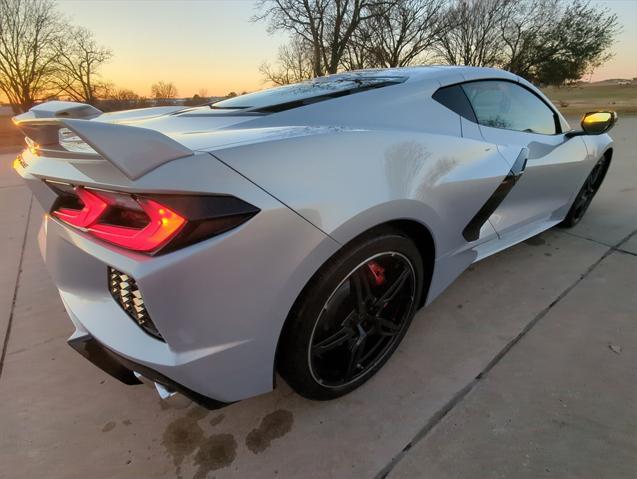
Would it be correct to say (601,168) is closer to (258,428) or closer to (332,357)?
(332,357)

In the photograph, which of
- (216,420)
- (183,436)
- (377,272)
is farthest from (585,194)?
(183,436)

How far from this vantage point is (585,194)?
3.44 m

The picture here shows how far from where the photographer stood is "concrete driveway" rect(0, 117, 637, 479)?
1479mm

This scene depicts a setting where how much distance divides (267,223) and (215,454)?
1.05 m

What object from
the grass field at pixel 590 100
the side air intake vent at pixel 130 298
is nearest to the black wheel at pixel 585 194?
the side air intake vent at pixel 130 298

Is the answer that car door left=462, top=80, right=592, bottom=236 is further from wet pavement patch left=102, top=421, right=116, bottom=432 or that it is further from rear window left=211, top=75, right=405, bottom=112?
wet pavement patch left=102, top=421, right=116, bottom=432

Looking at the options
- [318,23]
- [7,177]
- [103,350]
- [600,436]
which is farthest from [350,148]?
[318,23]

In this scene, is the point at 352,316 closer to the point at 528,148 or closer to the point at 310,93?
the point at 310,93

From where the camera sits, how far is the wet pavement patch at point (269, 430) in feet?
5.16

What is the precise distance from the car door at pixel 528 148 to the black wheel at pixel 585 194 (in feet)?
1.14

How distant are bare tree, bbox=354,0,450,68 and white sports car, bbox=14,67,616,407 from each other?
24065mm

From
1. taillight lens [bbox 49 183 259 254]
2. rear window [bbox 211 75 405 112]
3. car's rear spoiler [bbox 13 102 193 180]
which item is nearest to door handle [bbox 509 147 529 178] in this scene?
rear window [bbox 211 75 405 112]

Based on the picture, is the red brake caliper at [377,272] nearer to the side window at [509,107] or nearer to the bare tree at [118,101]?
the side window at [509,107]

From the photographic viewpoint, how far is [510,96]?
2.48m
